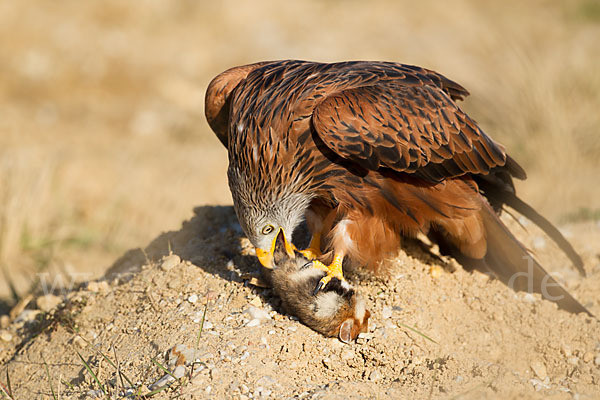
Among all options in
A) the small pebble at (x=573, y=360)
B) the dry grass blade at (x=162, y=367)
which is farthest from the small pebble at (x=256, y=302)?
the small pebble at (x=573, y=360)

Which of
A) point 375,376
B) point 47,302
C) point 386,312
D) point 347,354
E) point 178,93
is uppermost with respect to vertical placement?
point 178,93

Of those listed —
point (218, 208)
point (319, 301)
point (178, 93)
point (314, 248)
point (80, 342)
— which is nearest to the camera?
point (319, 301)

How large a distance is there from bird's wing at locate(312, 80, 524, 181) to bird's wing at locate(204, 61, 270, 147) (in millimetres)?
990

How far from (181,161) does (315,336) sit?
673cm

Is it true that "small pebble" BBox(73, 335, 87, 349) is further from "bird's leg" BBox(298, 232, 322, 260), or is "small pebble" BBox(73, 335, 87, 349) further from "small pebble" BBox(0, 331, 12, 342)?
"bird's leg" BBox(298, 232, 322, 260)

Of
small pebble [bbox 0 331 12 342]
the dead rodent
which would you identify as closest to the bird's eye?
the dead rodent

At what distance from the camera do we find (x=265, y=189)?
429 centimetres

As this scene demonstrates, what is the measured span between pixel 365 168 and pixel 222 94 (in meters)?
1.38

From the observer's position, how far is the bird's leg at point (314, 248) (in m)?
4.82

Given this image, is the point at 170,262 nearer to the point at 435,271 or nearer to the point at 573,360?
the point at 435,271

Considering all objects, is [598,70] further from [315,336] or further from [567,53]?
[315,336]

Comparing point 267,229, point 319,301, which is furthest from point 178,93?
point 319,301

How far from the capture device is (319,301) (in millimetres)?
4258

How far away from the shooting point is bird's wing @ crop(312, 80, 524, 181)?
4.29 meters
